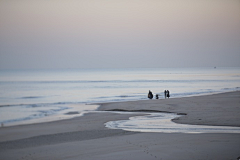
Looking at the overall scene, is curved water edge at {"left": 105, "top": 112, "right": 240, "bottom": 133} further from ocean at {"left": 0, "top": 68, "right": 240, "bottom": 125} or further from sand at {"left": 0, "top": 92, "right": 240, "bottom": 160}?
ocean at {"left": 0, "top": 68, "right": 240, "bottom": 125}

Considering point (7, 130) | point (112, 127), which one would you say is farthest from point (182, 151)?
point (7, 130)

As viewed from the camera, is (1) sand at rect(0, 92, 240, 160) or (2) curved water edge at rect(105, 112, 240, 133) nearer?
(1) sand at rect(0, 92, 240, 160)

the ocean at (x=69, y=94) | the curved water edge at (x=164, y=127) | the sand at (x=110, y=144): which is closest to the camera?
the sand at (x=110, y=144)

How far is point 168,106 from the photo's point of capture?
91.4 feet

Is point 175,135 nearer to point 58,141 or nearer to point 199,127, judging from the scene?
point 199,127

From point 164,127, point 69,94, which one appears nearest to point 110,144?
point 164,127

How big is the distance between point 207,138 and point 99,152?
16.5 feet

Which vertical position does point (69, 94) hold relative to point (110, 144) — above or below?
above

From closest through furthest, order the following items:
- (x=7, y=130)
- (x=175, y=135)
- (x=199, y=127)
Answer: (x=175, y=135), (x=199, y=127), (x=7, y=130)

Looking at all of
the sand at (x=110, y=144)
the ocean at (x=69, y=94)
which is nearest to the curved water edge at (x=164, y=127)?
the sand at (x=110, y=144)

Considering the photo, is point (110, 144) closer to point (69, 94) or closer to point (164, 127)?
point (164, 127)

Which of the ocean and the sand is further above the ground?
the ocean

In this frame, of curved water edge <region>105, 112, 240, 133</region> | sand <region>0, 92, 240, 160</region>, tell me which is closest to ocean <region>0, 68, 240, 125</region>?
sand <region>0, 92, 240, 160</region>

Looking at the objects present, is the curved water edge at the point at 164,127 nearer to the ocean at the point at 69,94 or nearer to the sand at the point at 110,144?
the sand at the point at 110,144
